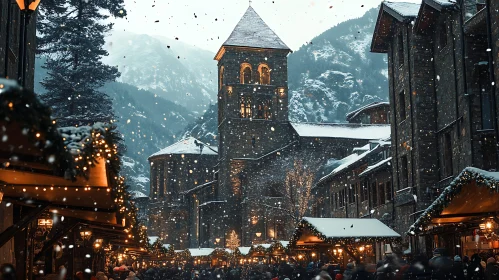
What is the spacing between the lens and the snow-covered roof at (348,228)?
23.0 metres

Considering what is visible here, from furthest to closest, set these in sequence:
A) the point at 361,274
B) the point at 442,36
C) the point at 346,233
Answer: the point at 442,36, the point at 346,233, the point at 361,274

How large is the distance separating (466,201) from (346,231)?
33.0ft

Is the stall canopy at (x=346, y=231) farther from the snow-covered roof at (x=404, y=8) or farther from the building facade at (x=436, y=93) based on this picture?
the snow-covered roof at (x=404, y=8)

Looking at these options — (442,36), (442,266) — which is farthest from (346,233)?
(442,266)

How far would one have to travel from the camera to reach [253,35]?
72.1 meters

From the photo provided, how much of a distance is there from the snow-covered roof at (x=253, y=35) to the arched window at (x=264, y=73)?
2207 millimetres

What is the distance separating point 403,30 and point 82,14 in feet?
52.5

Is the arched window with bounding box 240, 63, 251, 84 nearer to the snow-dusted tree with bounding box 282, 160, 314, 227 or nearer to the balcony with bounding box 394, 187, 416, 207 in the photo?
the snow-dusted tree with bounding box 282, 160, 314, 227

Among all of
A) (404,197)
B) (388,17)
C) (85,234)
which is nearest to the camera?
(85,234)

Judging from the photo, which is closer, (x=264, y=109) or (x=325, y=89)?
(x=264, y=109)

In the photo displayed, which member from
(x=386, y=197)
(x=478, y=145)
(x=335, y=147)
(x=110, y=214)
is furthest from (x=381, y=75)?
(x=110, y=214)

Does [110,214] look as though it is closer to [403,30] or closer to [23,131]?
[23,131]

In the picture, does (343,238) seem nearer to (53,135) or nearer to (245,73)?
(53,135)

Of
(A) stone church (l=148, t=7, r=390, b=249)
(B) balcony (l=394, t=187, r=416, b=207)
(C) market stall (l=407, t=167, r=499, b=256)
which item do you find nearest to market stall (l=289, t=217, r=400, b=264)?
(B) balcony (l=394, t=187, r=416, b=207)
